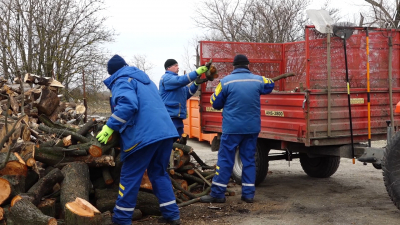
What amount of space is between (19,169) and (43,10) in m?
13.9

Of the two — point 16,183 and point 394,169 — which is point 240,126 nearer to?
point 394,169

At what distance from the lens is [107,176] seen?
5.85 m

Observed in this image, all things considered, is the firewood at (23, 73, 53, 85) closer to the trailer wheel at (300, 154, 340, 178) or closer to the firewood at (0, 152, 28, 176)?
the firewood at (0, 152, 28, 176)

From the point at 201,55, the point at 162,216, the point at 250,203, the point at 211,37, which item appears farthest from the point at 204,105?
the point at 211,37

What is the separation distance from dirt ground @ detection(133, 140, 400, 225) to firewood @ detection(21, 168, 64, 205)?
106 centimetres

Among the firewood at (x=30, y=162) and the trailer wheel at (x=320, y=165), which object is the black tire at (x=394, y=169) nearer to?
the trailer wheel at (x=320, y=165)

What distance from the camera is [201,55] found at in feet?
25.1

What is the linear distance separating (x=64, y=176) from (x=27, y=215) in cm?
101

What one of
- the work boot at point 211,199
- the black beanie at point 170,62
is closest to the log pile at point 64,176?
the work boot at point 211,199

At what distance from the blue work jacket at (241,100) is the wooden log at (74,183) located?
1.92 meters

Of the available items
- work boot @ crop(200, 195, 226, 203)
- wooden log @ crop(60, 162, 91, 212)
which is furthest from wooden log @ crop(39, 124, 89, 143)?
work boot @ crop(200, 195, 226, 203)

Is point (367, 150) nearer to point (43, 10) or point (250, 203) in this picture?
point (250, 203)

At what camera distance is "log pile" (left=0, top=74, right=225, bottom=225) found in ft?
15.4

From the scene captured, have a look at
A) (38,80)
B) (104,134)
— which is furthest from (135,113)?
(38,80)
